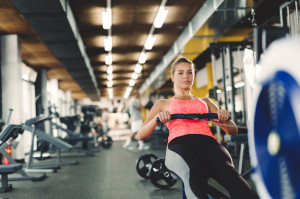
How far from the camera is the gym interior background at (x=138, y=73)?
0.93 m

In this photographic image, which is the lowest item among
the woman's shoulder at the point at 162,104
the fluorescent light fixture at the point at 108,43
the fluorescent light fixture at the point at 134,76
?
the woman's shoulder at the point at 162,104

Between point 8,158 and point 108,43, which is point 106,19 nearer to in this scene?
point 108,43

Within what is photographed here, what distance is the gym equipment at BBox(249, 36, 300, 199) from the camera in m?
0.79

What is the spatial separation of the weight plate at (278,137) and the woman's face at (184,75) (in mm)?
920

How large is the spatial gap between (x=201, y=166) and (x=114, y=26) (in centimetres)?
653

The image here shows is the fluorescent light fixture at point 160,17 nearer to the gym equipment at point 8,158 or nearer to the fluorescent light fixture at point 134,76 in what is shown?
the gym equipment at point 8,158

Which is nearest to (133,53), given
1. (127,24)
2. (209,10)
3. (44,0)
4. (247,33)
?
(127,24)

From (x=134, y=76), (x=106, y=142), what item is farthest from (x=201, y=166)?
(x=134, y=76)

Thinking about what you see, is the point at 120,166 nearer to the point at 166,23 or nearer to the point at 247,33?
the point at 166,23

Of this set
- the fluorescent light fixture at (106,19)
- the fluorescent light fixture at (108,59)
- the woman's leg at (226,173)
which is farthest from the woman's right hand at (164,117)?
the fluorescent light fixture at (108,59)

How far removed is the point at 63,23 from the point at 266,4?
13.0ft

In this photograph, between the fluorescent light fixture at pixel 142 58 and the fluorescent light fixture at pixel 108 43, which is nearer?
the fluorescent light fixture at pixel 108 43

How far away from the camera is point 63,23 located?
20.0 ft

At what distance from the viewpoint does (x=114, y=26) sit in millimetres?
7605
